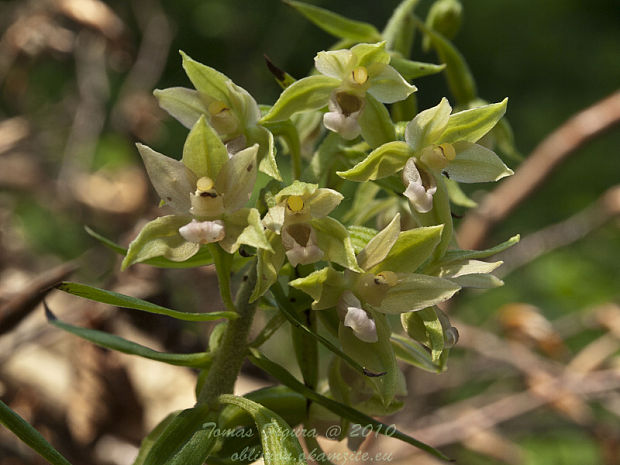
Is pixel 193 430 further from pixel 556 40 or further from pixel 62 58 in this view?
pixel 556 40

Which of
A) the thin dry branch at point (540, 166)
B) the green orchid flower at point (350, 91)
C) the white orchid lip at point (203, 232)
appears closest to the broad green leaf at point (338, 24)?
the green orchid flower at point (350, 91)

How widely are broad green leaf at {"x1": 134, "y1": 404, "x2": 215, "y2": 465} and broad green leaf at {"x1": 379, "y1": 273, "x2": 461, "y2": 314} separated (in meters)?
0.25

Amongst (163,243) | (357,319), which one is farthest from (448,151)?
(163,243)

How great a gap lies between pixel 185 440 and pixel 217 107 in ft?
1.29

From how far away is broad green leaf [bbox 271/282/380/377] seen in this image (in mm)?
753

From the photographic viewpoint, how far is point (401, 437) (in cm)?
83

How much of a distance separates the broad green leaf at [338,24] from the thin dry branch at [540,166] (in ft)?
3.40

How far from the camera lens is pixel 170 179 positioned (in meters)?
0.76

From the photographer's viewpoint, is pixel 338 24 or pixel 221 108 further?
pixel 338 24

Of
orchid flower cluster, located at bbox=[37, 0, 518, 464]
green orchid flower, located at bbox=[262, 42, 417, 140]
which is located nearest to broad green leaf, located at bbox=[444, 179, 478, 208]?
orchid flower cluster, located at bbox=[37, 0, 518, 464]

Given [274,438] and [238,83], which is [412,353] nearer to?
[274,438]

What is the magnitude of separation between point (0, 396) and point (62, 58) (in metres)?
1.13

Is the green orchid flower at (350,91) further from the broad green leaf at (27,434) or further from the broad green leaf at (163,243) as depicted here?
the broad green leaf at (27,434)

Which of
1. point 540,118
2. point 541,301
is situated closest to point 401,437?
point 541,301
